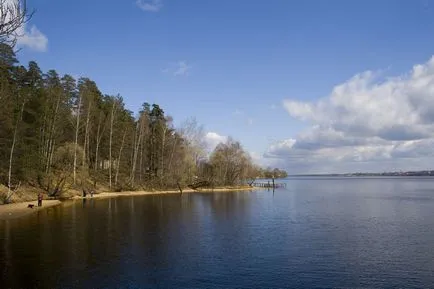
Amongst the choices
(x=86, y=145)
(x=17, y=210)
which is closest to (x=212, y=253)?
(x=17, y=210)

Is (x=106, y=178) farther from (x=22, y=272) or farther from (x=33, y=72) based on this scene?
(x=22, y=272)

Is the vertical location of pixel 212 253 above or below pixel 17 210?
below

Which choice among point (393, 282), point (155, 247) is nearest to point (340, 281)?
point (393, 282)

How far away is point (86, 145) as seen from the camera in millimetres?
82375

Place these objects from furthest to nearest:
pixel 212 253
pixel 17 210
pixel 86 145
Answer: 1. pixel 86 145
2. pixel 17 210
3. pixel 212 253

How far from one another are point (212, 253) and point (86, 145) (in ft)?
214

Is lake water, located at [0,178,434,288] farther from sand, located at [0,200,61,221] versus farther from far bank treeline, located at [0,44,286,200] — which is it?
far bank treeline, located at [0,44,286,200]

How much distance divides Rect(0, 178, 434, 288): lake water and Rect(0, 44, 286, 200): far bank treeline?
18224 millimetres

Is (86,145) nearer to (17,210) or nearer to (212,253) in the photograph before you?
(17,210)

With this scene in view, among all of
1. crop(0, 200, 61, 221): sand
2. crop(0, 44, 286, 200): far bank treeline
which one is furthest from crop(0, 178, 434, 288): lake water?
crop(0, 44, 286, 200): far bank treeline

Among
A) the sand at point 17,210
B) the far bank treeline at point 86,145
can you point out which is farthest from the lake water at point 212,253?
the far bank treeline at point 86,145

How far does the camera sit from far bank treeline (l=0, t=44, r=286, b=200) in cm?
5438

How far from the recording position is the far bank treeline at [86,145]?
178ft

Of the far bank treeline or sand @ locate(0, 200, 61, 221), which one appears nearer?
sand @ locate(0, 200, 61, 221)
